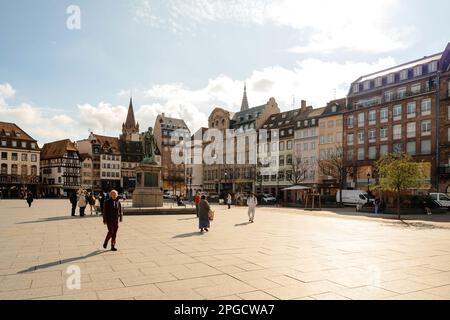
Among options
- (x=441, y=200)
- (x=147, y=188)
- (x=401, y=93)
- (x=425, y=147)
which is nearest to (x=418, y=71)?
(x=401, y=93)

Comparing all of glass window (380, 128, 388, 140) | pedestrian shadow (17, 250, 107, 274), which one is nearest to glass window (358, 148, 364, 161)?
glass window (380, 128, 388, 140)

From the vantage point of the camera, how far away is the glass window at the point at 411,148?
170ft

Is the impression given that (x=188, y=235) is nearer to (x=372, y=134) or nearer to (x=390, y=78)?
(x=372, y=134)

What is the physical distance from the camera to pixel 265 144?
78500mm

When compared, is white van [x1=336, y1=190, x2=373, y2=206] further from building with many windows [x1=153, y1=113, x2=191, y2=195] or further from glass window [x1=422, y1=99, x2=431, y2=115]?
building with many windows [x1=153, y1=113, x2=191, y2=195]

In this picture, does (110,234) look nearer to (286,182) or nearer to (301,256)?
(301,256)

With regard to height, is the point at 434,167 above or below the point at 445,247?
above

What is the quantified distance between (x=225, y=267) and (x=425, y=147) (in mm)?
50123

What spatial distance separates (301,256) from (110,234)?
5.62m

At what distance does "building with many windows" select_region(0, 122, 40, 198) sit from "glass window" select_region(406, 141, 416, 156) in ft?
241

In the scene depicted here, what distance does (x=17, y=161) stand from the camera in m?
83.3

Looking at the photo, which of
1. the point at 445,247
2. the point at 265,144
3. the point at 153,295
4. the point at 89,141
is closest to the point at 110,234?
the point at 153,295

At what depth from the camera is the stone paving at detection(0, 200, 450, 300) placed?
661cm

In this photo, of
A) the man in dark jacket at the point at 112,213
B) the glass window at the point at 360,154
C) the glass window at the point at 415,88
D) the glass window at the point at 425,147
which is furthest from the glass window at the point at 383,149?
the man in dark jacket at the point at 112,213
